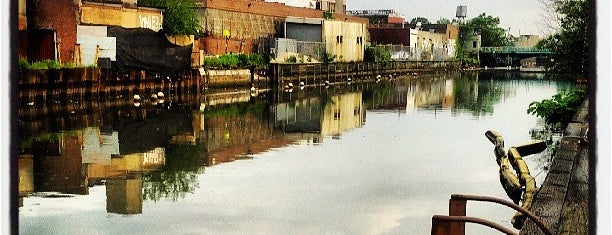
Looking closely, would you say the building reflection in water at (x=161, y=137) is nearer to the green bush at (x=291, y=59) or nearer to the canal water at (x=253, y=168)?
the canal water at (x=253, y=168)

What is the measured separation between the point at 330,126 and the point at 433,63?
11.8 m

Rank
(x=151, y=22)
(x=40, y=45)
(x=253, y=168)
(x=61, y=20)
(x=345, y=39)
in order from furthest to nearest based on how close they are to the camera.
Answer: (x=345, y=39)
(x=151, y=22)
(x=61, y=20)
(x=40, y=45)
(x=253, y=168)

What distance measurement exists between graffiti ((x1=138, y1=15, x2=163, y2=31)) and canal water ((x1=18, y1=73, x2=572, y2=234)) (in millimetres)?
1962

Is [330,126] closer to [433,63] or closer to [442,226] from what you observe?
[442,226]

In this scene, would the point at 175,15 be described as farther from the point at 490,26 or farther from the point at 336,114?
the point at 490,26

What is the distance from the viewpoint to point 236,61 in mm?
13133

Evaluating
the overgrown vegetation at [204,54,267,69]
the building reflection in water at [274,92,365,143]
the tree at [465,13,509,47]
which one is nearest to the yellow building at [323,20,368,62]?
the overgrown vegetation at [204,54,267,69]

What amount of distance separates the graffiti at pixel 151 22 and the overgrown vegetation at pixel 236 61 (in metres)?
1.22

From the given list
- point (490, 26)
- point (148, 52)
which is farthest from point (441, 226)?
point (148, 52)

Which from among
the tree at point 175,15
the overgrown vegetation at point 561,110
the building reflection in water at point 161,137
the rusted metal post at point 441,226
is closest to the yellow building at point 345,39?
the building reflection in water at point 161,137

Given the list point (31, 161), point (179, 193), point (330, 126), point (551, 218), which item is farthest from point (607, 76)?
point (330, 126)

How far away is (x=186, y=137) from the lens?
6652 millimetres

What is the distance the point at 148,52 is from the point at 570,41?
6.86m

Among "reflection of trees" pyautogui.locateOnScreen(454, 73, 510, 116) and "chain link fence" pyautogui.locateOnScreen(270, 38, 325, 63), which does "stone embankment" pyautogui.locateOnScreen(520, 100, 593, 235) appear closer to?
"reflection of trees" pyautogui.locateOnScreen(454, 73, 510, 116)
